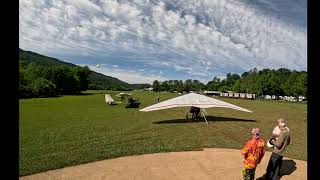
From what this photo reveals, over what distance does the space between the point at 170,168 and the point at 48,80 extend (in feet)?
317

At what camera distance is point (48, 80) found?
10262 centimetres

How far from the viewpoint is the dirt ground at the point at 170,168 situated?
34.9ft

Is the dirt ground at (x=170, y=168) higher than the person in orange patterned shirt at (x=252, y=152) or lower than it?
lower

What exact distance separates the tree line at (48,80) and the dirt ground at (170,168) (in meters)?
50.0

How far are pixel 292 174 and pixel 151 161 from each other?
184 inches

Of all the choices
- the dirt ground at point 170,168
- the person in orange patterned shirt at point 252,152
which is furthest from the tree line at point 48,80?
the person in orange patterned shirt at point 252,152

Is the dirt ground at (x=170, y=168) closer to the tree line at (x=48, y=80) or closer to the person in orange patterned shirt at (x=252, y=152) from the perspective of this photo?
the person in orange patterned shirt at (x=252, y=152)

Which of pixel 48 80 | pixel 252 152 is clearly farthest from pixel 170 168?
pixel 48 80

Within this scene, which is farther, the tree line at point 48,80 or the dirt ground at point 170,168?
the tree line at point 48,80

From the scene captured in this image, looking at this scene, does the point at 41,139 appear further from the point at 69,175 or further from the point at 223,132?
the point at 223,132

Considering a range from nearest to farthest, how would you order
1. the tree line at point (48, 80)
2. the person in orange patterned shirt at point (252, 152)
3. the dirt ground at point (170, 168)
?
the person in orange patterned shirt at point (252, 152) → the dirt ground at point (170, 168) → the tree line at point (48, 80)

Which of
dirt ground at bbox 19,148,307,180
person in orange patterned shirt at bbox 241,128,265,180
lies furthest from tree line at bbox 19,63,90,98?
person in orange patterned shirt at bbox 241,128,265,180

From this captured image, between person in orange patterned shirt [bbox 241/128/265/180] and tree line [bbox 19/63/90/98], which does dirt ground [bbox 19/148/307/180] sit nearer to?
person in orange patterned shirt [bbox 241/128/265/180]

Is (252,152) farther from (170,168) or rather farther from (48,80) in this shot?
(48,80)
